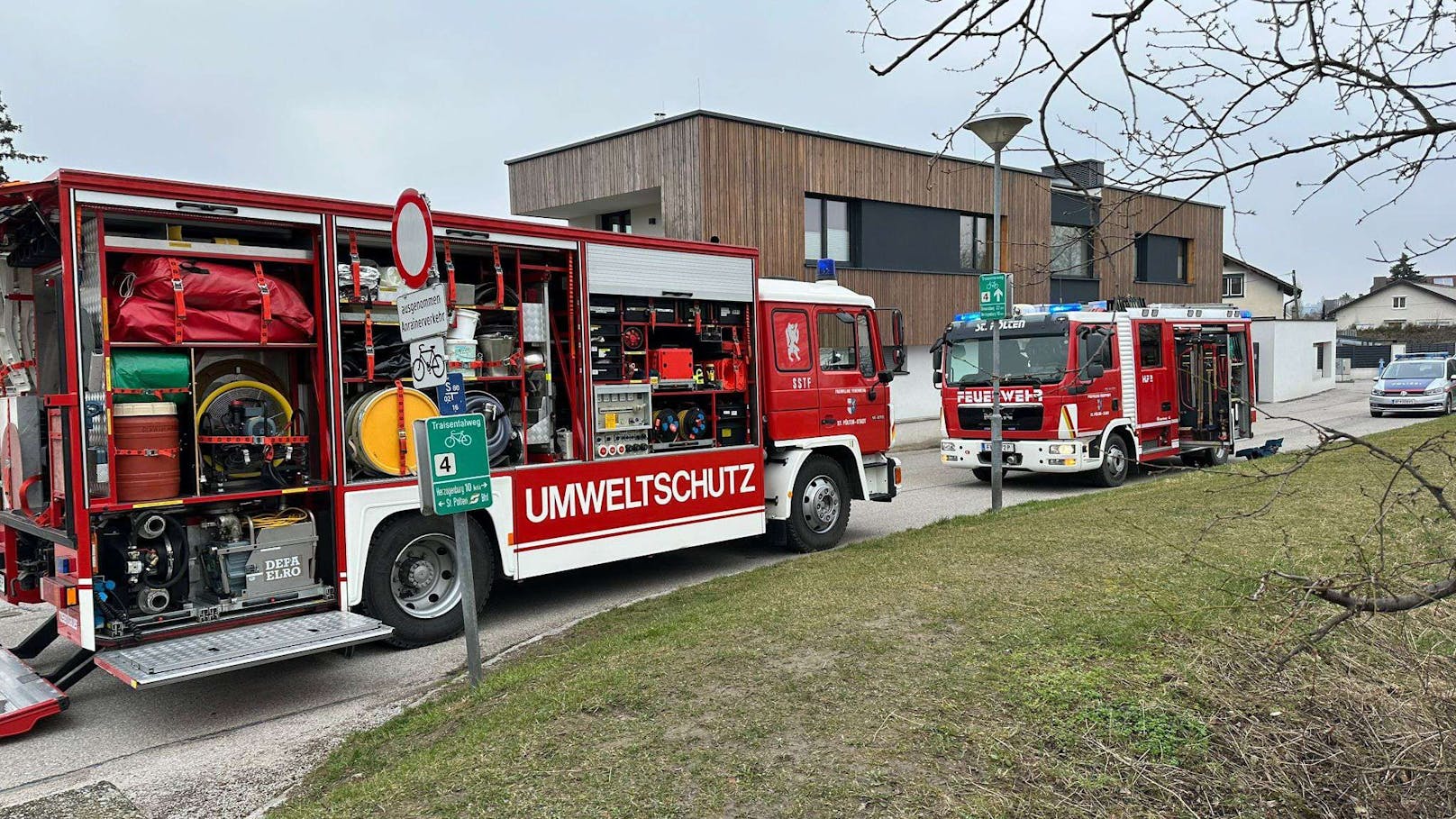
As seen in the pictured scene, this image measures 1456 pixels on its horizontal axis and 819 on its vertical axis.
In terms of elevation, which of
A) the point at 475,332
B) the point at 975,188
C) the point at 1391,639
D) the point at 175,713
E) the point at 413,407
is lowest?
the point at 175,713

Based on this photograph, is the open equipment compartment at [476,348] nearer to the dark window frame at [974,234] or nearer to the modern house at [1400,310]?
the dark window frame at [974,234]

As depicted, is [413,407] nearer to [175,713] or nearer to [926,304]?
[175,713]

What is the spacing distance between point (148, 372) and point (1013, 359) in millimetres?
11594

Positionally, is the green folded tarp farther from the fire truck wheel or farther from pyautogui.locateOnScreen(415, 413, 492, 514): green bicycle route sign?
the fire truck wheel

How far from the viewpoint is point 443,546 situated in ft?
24.1

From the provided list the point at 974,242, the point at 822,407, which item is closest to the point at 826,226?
the point at 974,242

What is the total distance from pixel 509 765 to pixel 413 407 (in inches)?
143

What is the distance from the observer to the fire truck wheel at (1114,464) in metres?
15.0

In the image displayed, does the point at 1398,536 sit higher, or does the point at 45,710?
the point at 1398,536

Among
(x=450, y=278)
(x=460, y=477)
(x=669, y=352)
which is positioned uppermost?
(x=450, y=278)

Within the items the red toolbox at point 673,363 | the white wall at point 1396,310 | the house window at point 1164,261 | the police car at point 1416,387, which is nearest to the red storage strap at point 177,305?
the red toolbox at point 673,363

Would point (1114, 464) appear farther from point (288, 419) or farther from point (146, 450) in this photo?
point (146, 450)

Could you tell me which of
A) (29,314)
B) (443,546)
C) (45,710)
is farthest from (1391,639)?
(29,314)

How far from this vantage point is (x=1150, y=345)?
1570 centimetres
